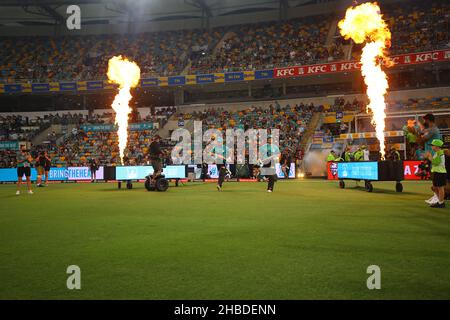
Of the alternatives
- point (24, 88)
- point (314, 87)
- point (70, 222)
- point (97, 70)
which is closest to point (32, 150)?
point (24, 88)

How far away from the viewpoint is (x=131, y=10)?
161ft

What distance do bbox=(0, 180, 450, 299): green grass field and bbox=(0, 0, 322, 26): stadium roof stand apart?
4223cm

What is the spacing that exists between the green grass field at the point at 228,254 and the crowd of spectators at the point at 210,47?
31827 millimetres

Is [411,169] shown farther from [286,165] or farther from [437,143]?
[437,143]

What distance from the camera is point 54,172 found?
97.4 ft

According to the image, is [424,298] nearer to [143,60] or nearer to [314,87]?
[314,87]

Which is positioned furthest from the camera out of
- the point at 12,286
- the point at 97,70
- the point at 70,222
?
the point at 97,70

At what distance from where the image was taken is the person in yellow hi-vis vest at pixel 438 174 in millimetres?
9938

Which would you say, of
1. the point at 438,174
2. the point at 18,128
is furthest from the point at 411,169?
the point at 18,128

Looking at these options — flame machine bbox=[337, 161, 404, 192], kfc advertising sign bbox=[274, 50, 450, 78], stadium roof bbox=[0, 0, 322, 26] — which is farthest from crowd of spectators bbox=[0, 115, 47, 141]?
flame machine bbox=[337, 161, 404, 192]

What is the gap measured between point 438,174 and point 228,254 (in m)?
7.34

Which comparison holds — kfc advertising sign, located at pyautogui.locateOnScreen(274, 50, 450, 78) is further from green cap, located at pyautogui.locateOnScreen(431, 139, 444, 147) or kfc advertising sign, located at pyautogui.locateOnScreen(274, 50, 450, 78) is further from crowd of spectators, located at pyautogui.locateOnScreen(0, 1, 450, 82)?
green cap, located at pyautogui.locateOnScreen(431, 139, 444, 147)

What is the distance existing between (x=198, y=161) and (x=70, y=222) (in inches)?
955

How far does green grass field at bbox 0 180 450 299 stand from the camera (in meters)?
3.65
